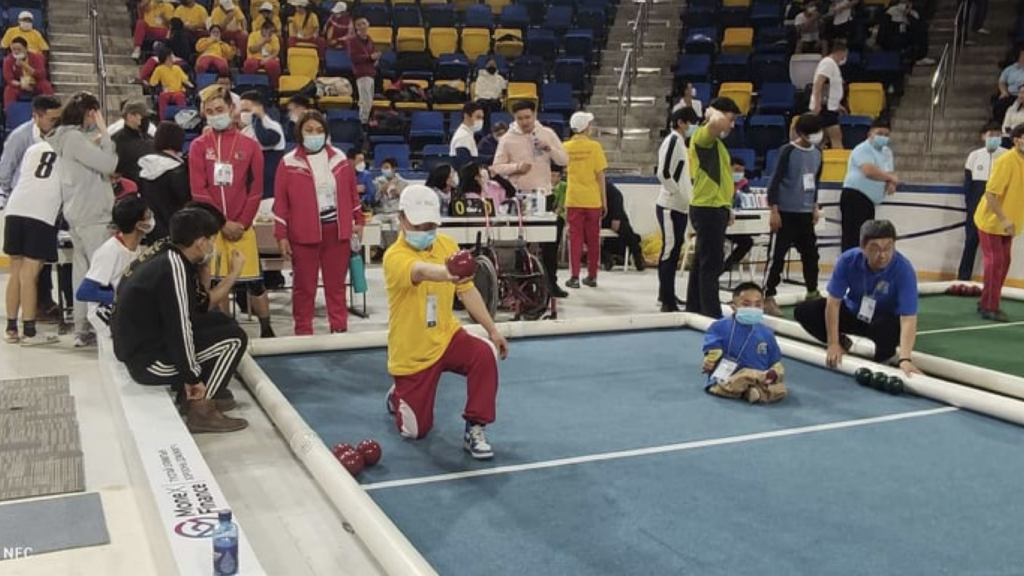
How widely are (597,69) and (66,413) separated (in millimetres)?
12200

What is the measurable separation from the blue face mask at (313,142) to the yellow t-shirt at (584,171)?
9.74 feet

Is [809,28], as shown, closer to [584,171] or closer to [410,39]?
[410,39]

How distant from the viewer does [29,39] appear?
42.2ft

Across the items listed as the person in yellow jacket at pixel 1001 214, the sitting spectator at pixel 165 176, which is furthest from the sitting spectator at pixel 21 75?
the person in yellow jacket at pixel 1001 214

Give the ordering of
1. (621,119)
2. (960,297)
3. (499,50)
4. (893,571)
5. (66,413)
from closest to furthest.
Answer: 1. (893,571)
2. (66,413)
3. (960,297)
4. (621,119)
5. (499,50)

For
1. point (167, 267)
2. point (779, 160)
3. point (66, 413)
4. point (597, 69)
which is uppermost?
point (597, 69)

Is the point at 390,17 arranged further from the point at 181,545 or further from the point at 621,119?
the point at 181,545

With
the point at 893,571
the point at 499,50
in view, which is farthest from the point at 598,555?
the point at 499,50

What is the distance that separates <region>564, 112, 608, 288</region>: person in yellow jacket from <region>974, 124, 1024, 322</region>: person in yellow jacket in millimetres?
3038

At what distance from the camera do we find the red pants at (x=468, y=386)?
4.09 metres

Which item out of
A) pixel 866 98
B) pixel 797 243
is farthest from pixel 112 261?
pixel 866 98

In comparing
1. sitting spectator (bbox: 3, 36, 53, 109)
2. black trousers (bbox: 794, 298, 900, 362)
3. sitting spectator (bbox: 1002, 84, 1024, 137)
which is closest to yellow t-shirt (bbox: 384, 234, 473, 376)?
black trousers (bbox: 794, 298, 900, 362)

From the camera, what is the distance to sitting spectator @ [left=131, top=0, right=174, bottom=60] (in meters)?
13.8

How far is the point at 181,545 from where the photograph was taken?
109 inches
